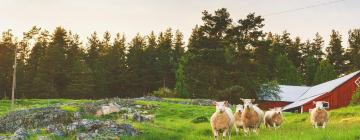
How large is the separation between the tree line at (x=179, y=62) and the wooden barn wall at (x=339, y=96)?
31.7 feet

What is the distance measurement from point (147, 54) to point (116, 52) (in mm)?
7265

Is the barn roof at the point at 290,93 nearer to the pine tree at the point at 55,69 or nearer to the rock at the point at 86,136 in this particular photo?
the pine tree at the point at 55,69

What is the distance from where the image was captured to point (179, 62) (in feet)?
403

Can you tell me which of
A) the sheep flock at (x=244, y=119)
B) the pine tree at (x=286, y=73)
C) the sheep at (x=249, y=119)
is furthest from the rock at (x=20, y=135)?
the pine tree at (x=286, y=73)

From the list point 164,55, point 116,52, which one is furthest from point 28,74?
point 164,55

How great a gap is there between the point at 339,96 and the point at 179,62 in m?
53.9

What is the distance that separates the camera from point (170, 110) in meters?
49.2

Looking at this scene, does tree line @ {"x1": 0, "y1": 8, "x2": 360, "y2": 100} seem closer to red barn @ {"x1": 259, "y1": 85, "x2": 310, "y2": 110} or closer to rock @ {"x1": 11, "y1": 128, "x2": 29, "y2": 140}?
red barn @ {"x1": 259, "y1": 85, "x2": 310, "y2": 110}

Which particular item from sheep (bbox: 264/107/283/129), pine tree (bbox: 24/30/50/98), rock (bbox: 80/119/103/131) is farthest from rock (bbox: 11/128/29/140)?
pine tree (bbox: 24/30/50/98)

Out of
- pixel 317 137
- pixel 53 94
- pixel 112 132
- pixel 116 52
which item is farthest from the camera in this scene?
pixel 116 52

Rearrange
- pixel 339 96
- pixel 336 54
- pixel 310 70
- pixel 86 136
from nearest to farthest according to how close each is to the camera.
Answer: pixel 86 136 → pixel 339 96 → pixel 310 70 → pixel 336 54

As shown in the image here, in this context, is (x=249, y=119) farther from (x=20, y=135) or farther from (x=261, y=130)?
(x=20, y=135)

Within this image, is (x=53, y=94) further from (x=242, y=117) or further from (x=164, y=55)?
(x=242, y=117)

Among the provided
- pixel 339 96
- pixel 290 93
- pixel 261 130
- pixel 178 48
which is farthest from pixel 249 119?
pixel 178 48
